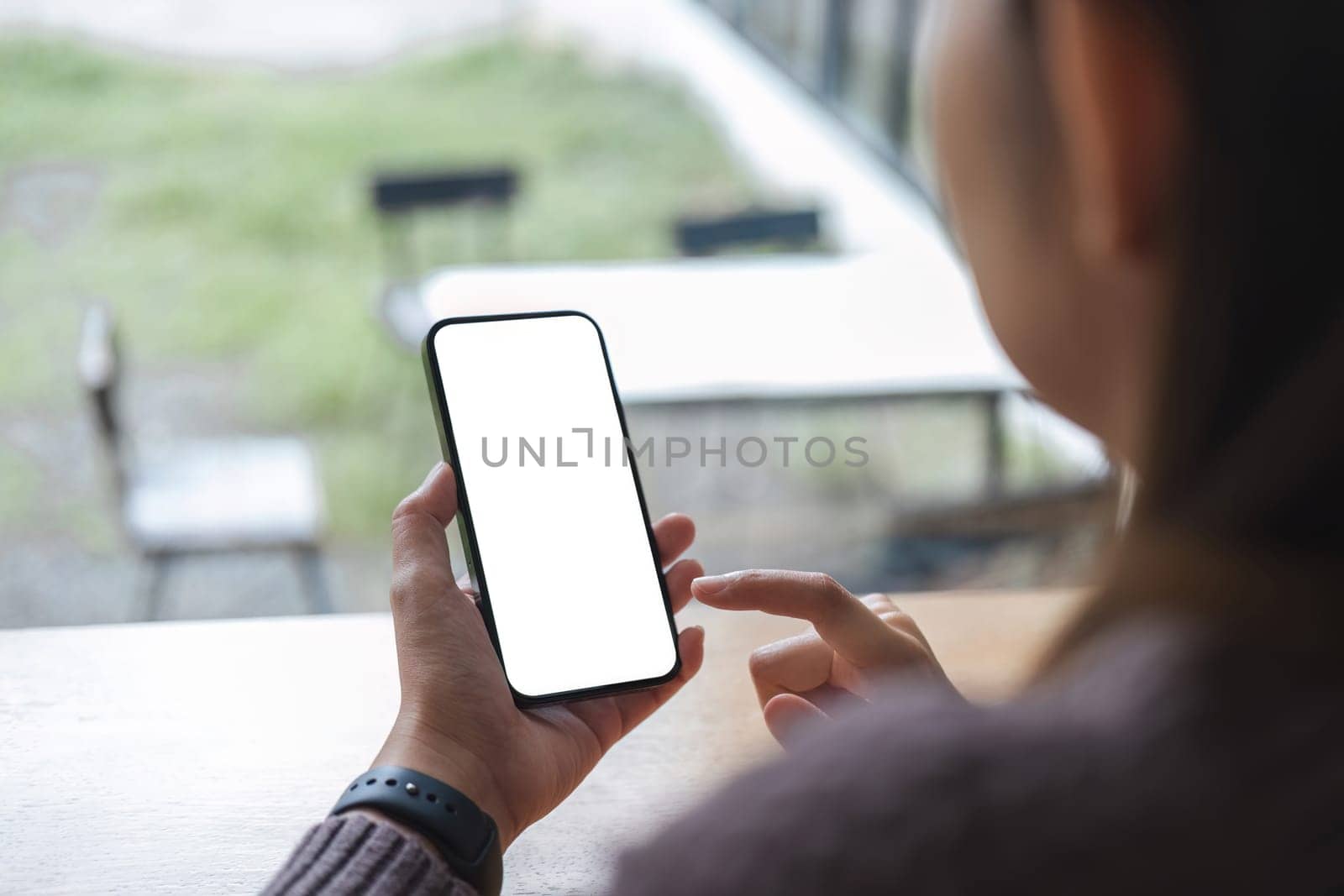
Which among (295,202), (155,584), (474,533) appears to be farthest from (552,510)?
(295,202)

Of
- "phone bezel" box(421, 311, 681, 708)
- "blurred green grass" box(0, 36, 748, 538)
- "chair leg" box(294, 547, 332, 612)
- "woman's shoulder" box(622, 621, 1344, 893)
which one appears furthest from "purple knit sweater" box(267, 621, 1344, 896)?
"blurred green grass" box(0, 36, 748, 538)

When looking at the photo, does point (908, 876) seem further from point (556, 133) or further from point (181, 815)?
point (556, 133)

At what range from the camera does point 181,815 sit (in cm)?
54

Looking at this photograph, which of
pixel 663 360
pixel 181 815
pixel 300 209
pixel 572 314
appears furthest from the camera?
pixel 300 209

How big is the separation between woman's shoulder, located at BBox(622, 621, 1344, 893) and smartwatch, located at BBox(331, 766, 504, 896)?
0.21 metres

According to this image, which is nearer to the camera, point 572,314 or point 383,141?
point 572,314

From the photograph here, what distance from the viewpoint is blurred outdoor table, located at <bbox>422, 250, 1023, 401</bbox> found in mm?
1573

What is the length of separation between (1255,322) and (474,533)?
1.29 ft

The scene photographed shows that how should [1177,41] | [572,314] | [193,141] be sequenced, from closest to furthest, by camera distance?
[1177,41]
[572,314]
[193,141]

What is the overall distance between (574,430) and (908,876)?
395 millimetres

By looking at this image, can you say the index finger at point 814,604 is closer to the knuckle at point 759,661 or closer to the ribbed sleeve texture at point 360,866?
the knuckle at point 759,661

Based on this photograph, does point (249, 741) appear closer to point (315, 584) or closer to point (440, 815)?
point (440, 815)

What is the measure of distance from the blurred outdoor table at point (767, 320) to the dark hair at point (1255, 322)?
128 centimetres

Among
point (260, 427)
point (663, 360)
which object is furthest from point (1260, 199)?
point (260, 427)
